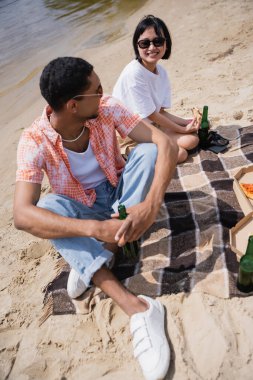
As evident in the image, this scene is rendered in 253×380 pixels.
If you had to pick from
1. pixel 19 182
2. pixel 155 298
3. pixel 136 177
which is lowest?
pixel 155 298

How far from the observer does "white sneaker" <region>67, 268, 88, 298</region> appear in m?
2.71

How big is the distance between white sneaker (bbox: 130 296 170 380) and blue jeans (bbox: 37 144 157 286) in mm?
497

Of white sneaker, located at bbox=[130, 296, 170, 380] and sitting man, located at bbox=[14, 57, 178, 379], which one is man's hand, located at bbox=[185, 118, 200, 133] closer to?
sitting man, located at bbox=[14, 57, 178, 379]

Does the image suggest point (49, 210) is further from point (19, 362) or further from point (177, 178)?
point (177, 178)

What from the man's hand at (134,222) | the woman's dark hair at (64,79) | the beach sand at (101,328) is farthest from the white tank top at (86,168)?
the beach sand at (101,328)

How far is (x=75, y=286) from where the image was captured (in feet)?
8.94

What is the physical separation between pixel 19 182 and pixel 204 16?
8.97 m

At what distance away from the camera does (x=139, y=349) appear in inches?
90.8

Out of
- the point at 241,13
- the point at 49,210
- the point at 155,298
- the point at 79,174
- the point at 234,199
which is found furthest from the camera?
the point at 241,13

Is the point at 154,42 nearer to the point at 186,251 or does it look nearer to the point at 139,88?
the point at 139,88

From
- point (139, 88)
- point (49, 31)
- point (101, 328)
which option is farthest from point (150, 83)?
point (49, 31)

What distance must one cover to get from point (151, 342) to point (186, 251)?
938 mm

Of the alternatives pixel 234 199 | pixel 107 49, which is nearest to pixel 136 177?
pixel 234 199

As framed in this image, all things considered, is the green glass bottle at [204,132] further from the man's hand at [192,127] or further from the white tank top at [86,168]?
the white tank top at [86,168]
